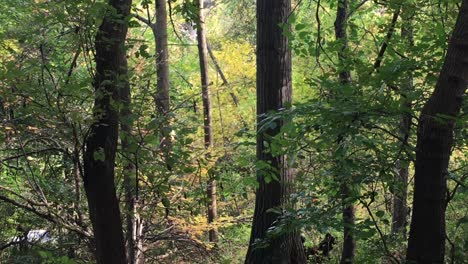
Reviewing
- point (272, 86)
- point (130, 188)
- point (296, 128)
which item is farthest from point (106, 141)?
point (272, 86)

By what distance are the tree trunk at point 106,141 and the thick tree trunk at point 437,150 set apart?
6.57 ft

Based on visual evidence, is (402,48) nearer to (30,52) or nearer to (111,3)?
(111,3)

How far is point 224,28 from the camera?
2272 centimetres

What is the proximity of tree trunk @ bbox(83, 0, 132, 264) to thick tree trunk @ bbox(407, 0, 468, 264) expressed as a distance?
200 cm

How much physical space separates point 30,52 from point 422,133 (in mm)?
Result: 3179

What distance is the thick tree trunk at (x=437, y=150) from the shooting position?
238cm

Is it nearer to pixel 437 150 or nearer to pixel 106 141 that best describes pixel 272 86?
pixel 106 141

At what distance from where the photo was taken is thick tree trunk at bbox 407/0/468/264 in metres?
2.38

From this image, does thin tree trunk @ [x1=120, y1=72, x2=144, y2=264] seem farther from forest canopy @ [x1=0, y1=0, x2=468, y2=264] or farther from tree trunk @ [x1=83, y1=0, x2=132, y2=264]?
tree trunk @ [x1=83, y1=0, x2=132, y2=264]

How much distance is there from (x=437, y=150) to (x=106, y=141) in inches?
86.3

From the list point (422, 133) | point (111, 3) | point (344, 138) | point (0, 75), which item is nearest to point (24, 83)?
point (0, 75)

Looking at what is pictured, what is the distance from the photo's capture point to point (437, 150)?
8.13ft

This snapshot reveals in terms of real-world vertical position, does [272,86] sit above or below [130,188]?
above

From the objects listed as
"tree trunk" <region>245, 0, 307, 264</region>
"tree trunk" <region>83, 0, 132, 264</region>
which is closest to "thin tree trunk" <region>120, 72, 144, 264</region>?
"tree trunk" <region>83, 0, 132, 264</region>
